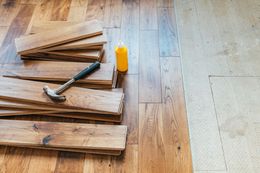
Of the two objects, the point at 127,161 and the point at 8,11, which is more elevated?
the point at 8,11

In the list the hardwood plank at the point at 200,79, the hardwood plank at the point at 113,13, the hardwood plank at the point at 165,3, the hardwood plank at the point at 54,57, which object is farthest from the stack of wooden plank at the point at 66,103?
the hardwood plank at the point at 165,3

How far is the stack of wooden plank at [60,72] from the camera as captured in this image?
5.38 ft

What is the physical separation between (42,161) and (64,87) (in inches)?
16.4

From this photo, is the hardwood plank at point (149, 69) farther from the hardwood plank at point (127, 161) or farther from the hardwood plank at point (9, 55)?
the hardwood plank at point (9, 55)

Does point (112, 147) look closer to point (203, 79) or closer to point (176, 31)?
point (203, 79)

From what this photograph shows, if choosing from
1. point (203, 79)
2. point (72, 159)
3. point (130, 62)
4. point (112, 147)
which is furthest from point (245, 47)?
point (72, 159)

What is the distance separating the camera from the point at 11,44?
6.49 feet

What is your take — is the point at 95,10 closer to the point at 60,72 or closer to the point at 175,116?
the point at 60,72

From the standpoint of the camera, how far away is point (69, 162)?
1.40m

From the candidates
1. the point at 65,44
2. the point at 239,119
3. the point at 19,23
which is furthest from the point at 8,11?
the point at 239,119

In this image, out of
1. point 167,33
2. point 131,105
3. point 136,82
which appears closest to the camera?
point 131,105

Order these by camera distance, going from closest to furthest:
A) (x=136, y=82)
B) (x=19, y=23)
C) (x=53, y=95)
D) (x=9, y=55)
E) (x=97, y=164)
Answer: (x=97, y=164), (x=53, y=95), (x=136, y=82), (x=9, y=55), (x=19, y=23)

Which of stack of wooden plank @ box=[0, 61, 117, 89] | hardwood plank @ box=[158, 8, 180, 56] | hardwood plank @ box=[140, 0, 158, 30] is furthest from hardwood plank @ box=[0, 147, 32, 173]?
hardwood plank @ box=[140, 0, 158, 30]

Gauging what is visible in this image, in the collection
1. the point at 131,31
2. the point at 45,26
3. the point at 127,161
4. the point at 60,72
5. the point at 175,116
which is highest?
the point at 45,26
